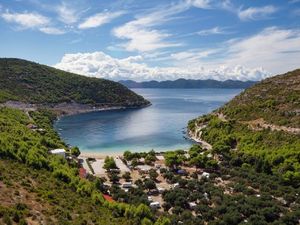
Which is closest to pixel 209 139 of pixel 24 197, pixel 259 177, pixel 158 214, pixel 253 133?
pixel 253 133

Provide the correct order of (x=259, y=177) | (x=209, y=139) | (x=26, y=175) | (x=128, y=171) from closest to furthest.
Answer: (x=26, y=175) → (x=259, y=177) → (x=128, y=171) → (x=209, y=139)

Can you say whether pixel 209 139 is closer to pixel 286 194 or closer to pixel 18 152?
pixel 286 194

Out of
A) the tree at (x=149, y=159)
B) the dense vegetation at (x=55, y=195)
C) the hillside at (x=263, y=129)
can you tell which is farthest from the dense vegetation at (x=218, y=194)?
the dense vegetation at (x=55, y=195)

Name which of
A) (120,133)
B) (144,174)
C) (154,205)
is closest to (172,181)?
(144,174)

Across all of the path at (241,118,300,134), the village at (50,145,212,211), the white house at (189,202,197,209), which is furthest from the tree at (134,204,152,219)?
the path at (241,118,300,134)

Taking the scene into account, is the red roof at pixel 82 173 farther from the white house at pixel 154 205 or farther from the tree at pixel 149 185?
the white house at pixel 154 205

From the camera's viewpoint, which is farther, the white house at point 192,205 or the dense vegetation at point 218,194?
the white house at point 192,205

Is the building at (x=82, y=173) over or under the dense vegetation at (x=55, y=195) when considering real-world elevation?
Answer: under

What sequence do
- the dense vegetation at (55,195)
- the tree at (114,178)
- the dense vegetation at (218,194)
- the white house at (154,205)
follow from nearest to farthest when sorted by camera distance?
1. the dense vegetation at (55,195)
2. the dense vegetation at (218,194)
3. the white house at (154,205)
4. the tree at (114,178)

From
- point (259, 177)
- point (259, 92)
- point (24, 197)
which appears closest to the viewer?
point (24, 197)
